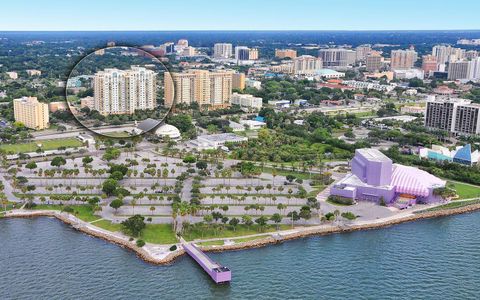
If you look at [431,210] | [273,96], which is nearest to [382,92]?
[273,96]

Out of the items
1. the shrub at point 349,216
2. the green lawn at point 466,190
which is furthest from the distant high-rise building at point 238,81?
the shrub at point 349,216

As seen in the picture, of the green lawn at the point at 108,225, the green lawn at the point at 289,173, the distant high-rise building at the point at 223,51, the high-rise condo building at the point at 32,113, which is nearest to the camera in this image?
the green lawn at the point at 108,225

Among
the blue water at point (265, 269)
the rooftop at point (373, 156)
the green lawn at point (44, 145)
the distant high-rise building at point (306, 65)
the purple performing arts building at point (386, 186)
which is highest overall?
the distant high-rise building at point (306, 65)

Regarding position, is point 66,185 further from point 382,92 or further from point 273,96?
point 382,92

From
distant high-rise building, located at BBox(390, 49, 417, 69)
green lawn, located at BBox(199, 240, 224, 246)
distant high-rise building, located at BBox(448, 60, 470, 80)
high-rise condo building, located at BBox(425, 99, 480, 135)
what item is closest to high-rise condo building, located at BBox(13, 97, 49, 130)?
green lawn, located at BBox(199, 240, 224, 246)

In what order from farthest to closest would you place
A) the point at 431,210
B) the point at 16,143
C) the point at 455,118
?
the point at 455,118 → the point at 16,143 → the point at 431,210

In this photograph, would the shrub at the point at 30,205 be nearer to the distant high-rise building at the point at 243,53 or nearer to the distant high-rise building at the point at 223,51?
the distant high-rise building at the point at 243,53

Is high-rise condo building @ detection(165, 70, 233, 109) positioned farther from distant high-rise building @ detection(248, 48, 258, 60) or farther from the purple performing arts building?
distant high-rise building @ detection(248, 48, 258, 60)
